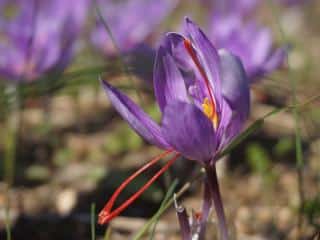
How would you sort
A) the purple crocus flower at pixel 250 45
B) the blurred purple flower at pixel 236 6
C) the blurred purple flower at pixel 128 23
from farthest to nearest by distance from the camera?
the blurred purple flower at pixel 236 6 → the blurred purple flower at pixel 128 23 → the purple crocus flower at pixel 250 45

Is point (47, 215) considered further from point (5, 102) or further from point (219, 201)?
point (219, 201)

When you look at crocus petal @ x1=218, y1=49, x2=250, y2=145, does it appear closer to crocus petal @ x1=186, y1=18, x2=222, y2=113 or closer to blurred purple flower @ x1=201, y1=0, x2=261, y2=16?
crocus petal @ x1=186, y1=18, x2=222, y2=113

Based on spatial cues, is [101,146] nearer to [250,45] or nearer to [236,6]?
[250,45]

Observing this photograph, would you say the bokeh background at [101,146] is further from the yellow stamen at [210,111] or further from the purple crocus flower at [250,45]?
the yellow stamen at [210,111]

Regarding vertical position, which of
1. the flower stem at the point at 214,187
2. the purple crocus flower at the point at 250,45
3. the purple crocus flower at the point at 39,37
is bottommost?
the flower stem at the point at 214,187

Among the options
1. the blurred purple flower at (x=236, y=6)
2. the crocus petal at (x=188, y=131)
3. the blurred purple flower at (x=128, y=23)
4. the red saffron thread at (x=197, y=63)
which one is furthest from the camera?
the blurred purple flower at (x=236, y=6)

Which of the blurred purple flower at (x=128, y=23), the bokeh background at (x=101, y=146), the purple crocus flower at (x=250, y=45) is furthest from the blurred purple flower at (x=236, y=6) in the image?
the purple crocus flower at (x=250, y=45)

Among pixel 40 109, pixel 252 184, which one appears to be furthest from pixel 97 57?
pixel 252 184

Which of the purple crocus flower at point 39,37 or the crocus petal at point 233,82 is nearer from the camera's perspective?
the crocus petal at point 233,82

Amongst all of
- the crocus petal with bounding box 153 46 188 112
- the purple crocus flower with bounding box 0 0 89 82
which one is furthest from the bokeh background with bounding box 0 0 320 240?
the crocus petal with bounding box 153 46 188 112
